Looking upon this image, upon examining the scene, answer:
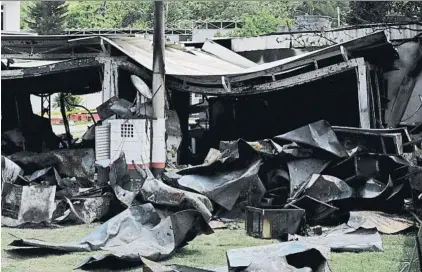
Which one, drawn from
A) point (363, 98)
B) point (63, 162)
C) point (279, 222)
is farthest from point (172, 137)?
point (279, 222)

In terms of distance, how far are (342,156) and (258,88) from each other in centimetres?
319

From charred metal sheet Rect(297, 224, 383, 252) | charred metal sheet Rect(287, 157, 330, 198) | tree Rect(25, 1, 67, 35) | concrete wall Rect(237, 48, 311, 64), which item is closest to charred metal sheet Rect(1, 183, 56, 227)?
charred metal sheet Rect(287, 157, 330, 198)

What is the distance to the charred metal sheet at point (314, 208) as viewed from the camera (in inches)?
342

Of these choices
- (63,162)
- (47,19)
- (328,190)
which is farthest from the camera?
(47,19)

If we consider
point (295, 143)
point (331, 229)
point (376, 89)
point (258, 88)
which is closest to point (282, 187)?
point (295, 143)

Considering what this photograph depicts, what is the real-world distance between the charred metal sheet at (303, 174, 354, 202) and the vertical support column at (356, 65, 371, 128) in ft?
7.64

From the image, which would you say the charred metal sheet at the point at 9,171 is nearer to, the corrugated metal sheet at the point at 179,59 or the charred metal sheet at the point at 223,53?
the corrugated metal sheet at the point at 179,59

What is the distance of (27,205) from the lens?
9047 mm

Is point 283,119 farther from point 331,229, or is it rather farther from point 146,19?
point 146,19

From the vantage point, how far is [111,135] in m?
11.9

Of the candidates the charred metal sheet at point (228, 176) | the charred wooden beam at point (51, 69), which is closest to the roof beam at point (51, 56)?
the charred wooden beam at point (51, 69)

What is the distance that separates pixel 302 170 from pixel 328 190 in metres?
0.97

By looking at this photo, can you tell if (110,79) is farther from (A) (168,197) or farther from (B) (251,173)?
(A) (168,197)

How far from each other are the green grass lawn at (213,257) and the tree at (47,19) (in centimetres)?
2166
